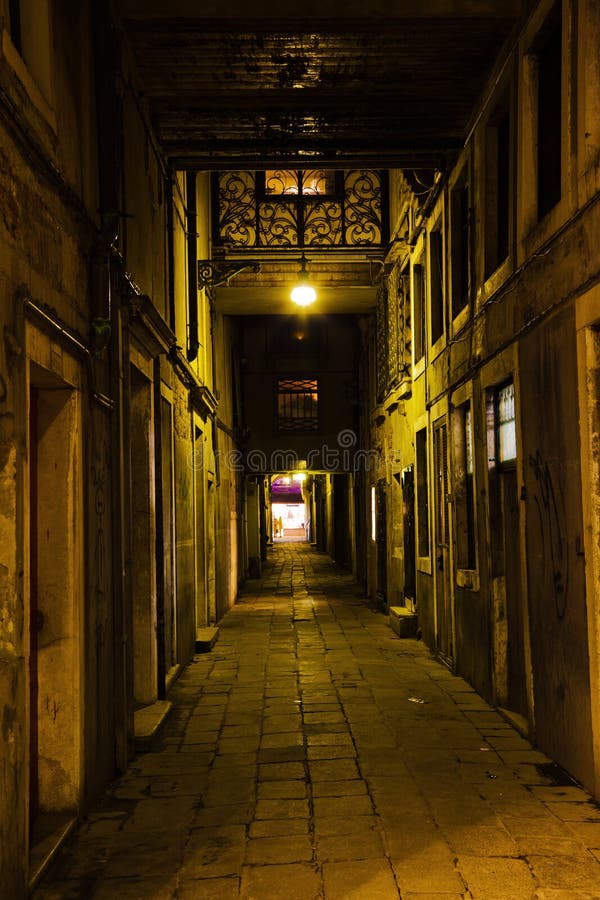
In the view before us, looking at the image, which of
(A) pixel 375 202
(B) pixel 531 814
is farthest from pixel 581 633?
(A) pixel 375 202

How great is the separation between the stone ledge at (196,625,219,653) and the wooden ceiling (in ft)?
20.9

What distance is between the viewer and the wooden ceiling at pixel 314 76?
6.86m

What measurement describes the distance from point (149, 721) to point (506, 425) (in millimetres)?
4240

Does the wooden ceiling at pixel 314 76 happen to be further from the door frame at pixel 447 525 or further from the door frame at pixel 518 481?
the door frame at pixel 447 525

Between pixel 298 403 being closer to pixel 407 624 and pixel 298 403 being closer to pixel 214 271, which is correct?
pixel 214 271

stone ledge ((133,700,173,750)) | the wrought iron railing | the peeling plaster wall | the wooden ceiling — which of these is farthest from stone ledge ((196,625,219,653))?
the wooden ceiling

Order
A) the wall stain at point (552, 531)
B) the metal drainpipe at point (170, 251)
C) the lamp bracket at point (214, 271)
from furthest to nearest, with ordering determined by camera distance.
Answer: the lamp bracket at point (214, 271) < the metal drainpipe at point (170, 251) < the wall stain at point (552, 531)

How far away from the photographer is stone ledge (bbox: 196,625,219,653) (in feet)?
39.1

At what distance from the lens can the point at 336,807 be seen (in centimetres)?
555

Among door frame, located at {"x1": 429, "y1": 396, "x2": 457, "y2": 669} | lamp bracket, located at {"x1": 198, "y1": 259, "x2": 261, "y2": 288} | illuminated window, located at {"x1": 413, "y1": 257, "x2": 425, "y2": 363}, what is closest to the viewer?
door frame, located at {"x1": 429, "y1": 396, "x2": 457, "y2": 669}

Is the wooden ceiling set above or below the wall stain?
above

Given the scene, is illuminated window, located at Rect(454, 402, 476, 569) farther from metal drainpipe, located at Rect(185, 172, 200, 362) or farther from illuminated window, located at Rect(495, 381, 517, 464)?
metal drainpipe, located at Rect(185, 172, 200, 362)

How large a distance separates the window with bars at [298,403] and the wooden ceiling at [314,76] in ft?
46.9

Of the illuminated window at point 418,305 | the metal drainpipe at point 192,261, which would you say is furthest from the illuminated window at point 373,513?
the metal drainpipe at point 192,261
